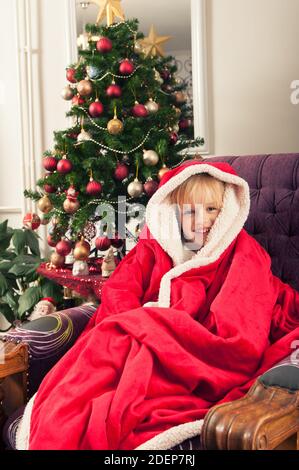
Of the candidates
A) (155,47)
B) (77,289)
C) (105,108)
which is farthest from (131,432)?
(155,47)

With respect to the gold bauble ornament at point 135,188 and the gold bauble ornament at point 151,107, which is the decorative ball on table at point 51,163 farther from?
the gold bauble ornament at point 151,107

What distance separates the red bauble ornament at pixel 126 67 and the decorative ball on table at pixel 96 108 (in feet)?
0.61

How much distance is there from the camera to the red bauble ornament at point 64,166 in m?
3.00

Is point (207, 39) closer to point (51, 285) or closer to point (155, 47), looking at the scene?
point (155, 47)

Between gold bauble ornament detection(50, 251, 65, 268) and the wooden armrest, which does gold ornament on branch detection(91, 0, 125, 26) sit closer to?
gold bauble ornament detection(50, 251, 65, 268)

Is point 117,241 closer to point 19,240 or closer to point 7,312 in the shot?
point 19,240

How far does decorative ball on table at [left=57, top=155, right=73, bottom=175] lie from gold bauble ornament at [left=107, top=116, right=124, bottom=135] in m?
0.25

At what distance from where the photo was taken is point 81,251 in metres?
3.08

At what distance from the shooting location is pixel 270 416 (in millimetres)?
1446

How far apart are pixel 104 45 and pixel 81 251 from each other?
985 millimetres

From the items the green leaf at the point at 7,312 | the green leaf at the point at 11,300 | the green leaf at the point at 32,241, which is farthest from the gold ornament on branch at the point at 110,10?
the green leaf at the point at 7,312

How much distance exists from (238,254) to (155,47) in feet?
5.99

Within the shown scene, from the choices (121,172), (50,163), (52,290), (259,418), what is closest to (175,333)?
(259,418)

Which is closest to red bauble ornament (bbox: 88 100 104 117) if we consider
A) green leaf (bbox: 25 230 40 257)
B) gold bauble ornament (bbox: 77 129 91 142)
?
gold bauble ornament (bbox: 77 129 91 142)
